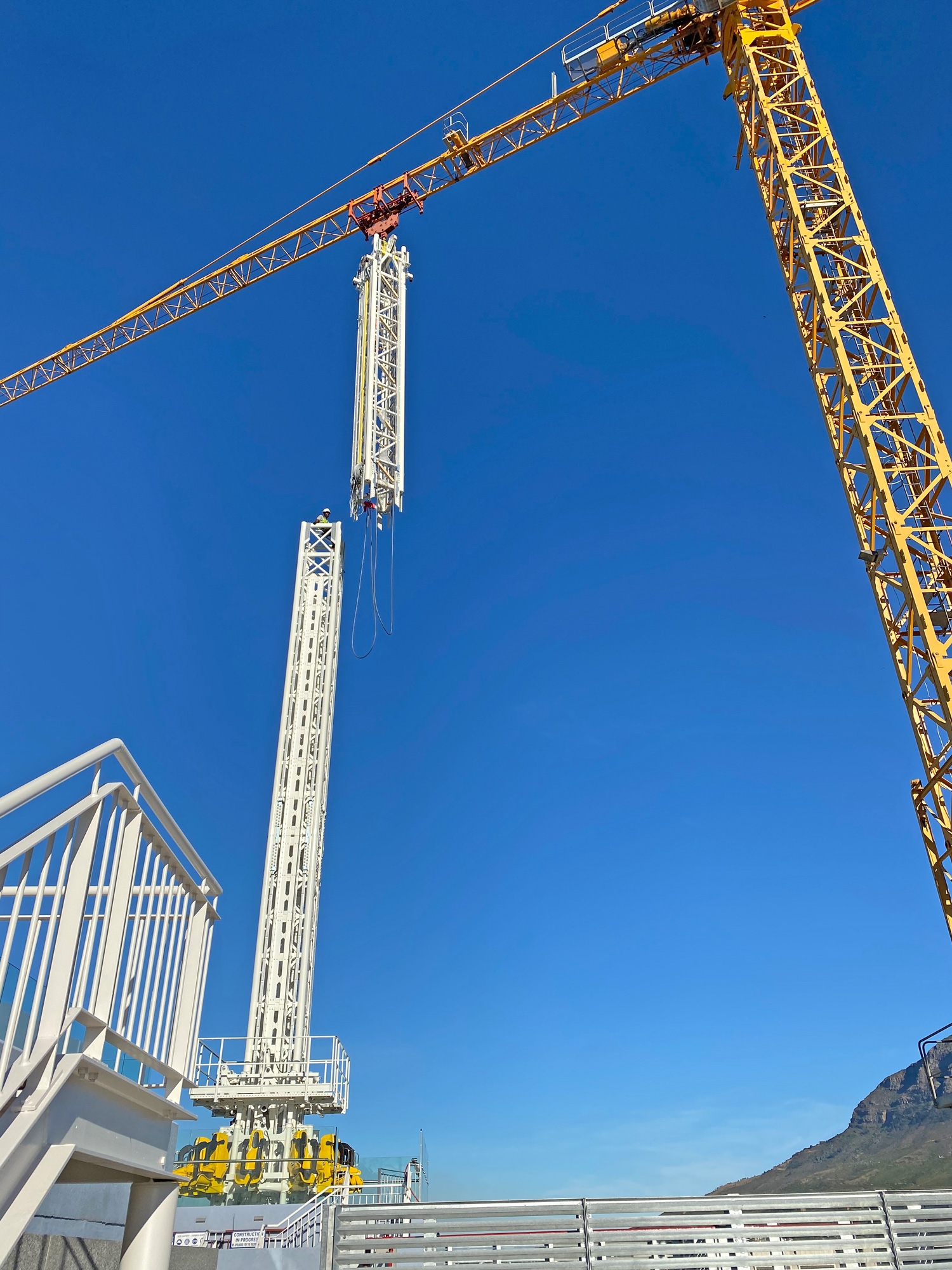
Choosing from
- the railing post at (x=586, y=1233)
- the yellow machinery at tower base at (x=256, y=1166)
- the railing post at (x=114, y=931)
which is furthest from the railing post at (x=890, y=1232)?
the yellow machinery at tower base at (x=256, y=1166)

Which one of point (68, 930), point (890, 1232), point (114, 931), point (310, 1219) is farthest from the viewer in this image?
point (310, 1219)

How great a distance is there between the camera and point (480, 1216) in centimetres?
993

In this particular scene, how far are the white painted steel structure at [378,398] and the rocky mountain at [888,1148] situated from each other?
21337mm

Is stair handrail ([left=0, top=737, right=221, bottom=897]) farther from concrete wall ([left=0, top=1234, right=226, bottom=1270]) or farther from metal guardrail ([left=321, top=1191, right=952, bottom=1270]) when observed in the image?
metal guardrail ([left=321, top=1191, right=952, bottom=1270])

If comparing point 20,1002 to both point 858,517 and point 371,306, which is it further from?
point 371,306

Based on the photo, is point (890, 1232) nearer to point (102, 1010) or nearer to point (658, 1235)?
point (658, 1235)

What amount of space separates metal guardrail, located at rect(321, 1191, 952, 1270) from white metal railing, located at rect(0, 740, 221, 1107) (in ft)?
16.5

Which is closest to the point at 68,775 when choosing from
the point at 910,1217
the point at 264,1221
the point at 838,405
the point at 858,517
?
the point at 910,1217

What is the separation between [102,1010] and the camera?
15.4 feet

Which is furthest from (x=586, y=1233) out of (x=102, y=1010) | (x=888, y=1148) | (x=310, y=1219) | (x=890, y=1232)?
(x=888, y=1148)

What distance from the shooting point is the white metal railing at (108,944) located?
3.78 meters

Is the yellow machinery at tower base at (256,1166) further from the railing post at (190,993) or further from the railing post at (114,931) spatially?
the railing post at (114,931)

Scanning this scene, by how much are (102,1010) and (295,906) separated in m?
29.8

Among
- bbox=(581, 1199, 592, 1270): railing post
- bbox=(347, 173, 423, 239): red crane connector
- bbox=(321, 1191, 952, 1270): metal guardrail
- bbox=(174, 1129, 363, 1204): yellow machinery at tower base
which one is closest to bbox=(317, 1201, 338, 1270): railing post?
bbox=(321, 1191, 952, 1270): metal guardrail
